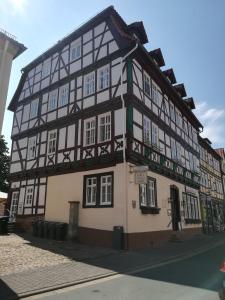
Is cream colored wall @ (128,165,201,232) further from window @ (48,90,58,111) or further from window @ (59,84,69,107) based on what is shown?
window @ (48,90,58,111)

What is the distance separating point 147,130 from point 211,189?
21.2m

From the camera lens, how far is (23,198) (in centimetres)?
2120

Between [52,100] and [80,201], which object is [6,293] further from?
[52,100]

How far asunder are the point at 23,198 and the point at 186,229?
42.6ft

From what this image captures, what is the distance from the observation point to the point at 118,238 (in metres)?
14.0

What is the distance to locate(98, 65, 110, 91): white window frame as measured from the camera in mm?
17850

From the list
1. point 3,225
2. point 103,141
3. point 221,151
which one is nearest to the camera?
point 103,141

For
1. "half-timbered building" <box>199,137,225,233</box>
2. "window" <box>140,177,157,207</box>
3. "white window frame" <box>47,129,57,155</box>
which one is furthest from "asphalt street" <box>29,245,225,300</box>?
"half-timbered building" <box>199,137,225,233</box>

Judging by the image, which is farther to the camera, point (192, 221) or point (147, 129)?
point (192, 221)

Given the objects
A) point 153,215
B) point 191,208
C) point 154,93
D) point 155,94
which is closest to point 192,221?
point 191,208

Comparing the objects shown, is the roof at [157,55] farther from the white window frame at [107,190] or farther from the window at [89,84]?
the white window frame at [107,190]

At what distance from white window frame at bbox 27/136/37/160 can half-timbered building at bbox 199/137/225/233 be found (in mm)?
17609

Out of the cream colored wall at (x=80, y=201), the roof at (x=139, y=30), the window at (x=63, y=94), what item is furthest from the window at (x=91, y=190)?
the roof at (x=139, y=30)

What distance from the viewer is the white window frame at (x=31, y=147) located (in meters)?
21.7
